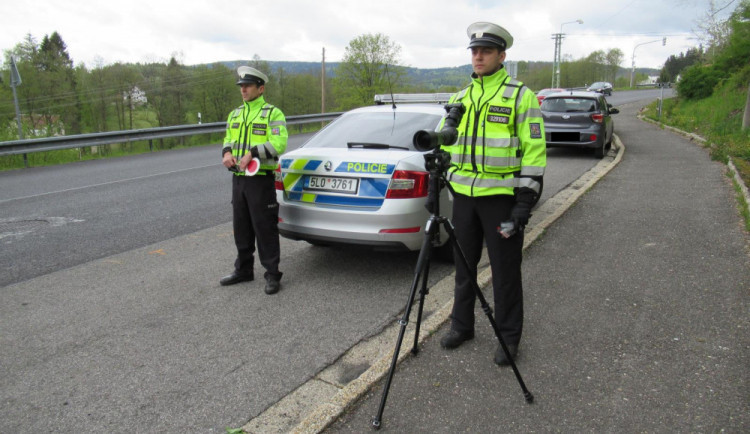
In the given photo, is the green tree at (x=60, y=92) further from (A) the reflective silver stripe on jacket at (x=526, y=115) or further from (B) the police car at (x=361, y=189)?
(A) the reflective silver stripe on jacket at (x=526, y=115)

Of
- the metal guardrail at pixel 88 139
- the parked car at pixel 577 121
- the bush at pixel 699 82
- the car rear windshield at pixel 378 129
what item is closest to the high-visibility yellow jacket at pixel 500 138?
the car rear windshield at pixel 378 129

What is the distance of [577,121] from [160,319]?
11.5 metres

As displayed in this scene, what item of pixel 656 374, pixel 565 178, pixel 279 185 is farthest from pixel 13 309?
pixel 565 178

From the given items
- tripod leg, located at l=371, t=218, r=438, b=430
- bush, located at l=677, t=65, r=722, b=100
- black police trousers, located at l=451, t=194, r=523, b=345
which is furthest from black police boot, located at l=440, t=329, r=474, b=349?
bush, located at l=677, t=65, r=722, b=100

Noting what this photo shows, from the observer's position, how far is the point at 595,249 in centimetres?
575

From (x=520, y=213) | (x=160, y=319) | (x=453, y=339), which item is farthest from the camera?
(x=160, y=319)

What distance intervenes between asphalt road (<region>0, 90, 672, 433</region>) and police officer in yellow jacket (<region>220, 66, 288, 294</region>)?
38 cm

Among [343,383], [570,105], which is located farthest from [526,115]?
[570,105]

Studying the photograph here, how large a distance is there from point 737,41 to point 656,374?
23440mm

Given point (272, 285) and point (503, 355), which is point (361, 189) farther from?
point (503, 355)

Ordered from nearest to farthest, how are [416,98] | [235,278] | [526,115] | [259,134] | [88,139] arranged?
1. [526,115]
2. [259,134]
3. [235,278]
4. [416,98]
5. [88,139]

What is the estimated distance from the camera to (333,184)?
4.75m

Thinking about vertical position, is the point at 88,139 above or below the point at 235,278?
above

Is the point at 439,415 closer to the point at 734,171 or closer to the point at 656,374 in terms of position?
the point at 656,374
